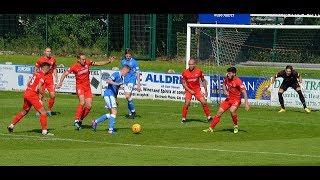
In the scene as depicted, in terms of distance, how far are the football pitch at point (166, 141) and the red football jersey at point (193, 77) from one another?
1.22 meters

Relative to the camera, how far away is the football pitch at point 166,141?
1334 centimetres

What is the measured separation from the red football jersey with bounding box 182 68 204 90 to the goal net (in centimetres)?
540

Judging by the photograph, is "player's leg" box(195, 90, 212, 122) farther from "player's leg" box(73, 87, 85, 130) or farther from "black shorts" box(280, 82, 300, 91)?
"black shorts" box(280, 82, 300, 91)

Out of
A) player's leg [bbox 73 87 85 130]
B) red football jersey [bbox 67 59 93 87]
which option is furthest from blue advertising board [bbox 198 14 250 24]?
red football jersey [bbox 67 59 93 87]

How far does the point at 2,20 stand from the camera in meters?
44.2

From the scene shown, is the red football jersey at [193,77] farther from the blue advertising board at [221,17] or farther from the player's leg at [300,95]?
the blue advertising board at [221,17]

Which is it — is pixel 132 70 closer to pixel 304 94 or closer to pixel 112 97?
pixel 112 97

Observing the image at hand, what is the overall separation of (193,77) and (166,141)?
194 inches

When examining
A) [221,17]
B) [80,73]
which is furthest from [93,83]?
[221,17]

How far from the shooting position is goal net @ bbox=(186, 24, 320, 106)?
27.6 meters

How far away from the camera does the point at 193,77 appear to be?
835 inches

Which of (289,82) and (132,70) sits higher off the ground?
(132,70)

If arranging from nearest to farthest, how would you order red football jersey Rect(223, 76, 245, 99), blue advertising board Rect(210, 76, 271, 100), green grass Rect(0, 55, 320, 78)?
red football jersey Rect(223, 76, 245, 99) < blue advertising board Rect(210, 76, 271, 100) < green grass Rect(0, 55, 320, 78)
